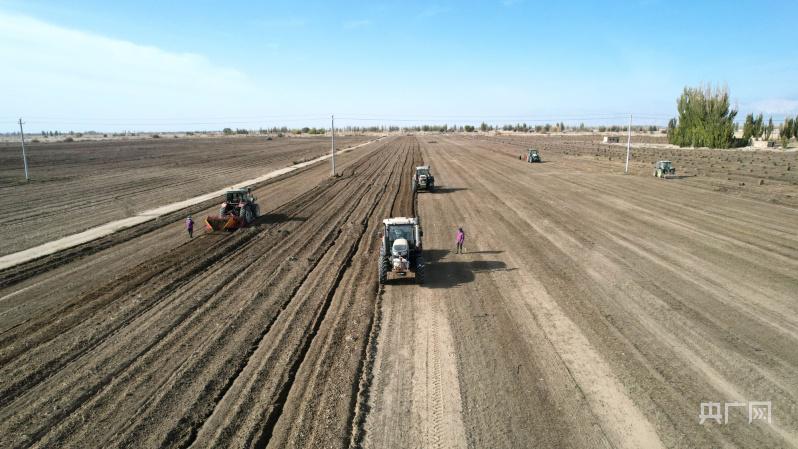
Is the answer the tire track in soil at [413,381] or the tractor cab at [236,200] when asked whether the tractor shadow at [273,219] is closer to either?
the tractor cab at [236,200]

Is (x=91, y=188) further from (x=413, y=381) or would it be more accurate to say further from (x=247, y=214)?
(x=413, y=381)

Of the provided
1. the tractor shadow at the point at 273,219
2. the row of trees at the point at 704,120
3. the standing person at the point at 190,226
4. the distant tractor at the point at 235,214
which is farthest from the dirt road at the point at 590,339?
the row of trees at the point at 704,120

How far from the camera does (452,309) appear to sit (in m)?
13.8

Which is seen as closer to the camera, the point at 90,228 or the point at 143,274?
the point at 143,274

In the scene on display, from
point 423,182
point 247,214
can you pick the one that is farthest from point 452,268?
point 423,182

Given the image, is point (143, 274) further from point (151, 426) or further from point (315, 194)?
→ point (315, 194)

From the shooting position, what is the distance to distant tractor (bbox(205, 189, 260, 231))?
23578 mm

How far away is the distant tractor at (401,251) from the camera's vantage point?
15.1 m

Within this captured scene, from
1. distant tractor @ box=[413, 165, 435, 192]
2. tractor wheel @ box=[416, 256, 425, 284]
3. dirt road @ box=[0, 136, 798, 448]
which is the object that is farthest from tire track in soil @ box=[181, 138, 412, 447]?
distant tractor @ box=[413, 165, 435, 192]

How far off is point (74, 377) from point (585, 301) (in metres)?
13.7

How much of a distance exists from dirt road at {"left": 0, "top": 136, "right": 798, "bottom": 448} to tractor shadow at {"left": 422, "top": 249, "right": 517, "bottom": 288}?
0.14 meters

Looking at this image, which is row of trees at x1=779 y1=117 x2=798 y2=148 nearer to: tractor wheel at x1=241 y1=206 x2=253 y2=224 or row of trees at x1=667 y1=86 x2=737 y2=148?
row of trees at x1=667 y1=86 x2=737 y2=148

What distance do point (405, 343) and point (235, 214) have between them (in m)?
15.9

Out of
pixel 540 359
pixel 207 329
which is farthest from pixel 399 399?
pixel 207 329
